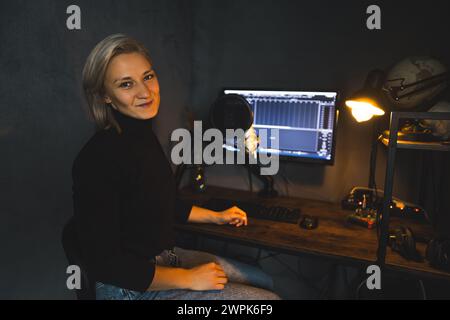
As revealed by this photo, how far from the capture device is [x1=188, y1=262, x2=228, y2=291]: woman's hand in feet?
3.62

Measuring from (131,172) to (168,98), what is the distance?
3.06 feet

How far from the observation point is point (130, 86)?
3.73 ft

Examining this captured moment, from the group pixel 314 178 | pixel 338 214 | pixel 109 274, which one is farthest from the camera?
pixel 314 178

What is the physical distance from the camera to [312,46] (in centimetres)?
178

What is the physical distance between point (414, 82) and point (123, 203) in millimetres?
1124

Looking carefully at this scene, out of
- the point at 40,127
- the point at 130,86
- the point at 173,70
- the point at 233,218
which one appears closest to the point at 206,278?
the point at 233,218

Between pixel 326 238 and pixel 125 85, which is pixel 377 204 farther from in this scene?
pixel 125 85

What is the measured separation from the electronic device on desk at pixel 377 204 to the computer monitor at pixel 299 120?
0.20m

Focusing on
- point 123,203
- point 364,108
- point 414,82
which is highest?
point 414,82

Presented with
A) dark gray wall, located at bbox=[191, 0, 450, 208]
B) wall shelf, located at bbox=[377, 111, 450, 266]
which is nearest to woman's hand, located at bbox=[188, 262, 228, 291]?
wall shelf, located at bbox=[377, 111, 450, 266]

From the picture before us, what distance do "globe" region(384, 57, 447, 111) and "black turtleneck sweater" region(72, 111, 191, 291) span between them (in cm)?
90

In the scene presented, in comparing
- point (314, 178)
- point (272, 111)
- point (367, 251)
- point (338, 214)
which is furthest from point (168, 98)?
point (367, 251)

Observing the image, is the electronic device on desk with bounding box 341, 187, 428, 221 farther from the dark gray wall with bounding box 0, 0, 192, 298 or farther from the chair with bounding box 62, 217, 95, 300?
the dark gray wall with bounding box 0, 0, 192, 298

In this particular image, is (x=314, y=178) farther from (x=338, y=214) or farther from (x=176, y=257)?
(x=176, y=257)
